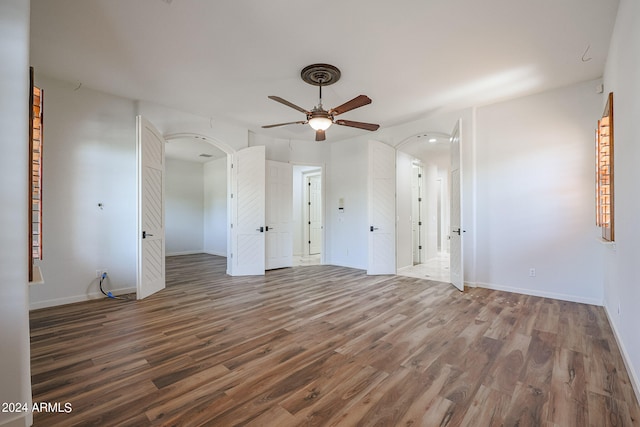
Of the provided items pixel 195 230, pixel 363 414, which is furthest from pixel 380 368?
pixel 195 230

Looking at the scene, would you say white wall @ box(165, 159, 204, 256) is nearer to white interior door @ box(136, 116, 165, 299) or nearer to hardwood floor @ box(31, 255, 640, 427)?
white interior door @ box(136, 116, 165, 299)

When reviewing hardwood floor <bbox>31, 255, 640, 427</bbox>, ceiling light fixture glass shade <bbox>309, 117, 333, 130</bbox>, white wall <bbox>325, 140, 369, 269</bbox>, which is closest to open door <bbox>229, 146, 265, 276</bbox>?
hardwood floor <bbox>31, 255, 640, 427</bbox>

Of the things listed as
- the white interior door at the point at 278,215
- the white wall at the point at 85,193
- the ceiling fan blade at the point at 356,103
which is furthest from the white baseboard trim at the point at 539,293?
the white wall at the point at 85,193

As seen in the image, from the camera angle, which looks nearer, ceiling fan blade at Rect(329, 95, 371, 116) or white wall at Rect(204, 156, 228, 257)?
ceiling fan blade at Rect(329, 95, 371, 116)

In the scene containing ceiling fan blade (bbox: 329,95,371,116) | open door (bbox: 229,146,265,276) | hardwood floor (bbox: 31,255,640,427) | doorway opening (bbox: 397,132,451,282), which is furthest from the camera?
doorway opening (bbox: 397,132,451,282)

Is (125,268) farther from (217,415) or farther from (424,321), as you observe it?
(424,321)

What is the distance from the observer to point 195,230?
9258 mm

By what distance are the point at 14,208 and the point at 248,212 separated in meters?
4.17

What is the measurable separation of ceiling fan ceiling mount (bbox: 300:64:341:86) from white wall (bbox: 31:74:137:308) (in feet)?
9.98

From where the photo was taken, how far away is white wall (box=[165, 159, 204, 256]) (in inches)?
342

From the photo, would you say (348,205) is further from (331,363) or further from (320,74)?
(331,363)

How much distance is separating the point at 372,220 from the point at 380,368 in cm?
373

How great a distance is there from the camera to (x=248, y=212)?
227 inches

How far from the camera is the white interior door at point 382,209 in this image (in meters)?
5.73
